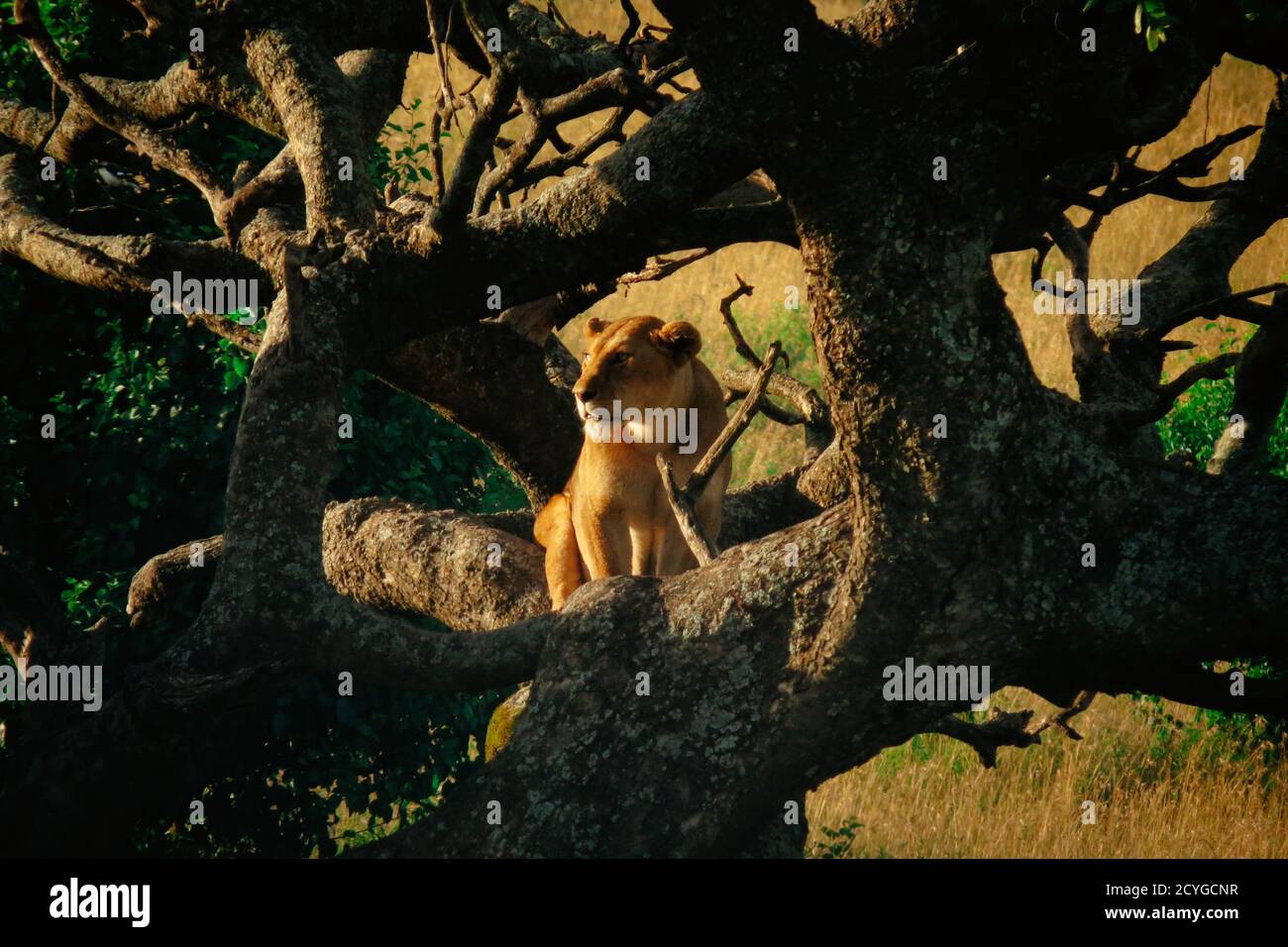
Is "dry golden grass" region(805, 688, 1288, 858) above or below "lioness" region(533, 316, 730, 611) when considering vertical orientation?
below

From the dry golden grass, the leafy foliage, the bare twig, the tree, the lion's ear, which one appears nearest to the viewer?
the tree

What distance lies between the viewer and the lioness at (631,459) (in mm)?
6457

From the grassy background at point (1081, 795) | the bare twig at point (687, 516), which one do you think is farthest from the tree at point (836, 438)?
the grassy background at point (1081, 795)

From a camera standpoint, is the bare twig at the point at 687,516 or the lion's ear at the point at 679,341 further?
the lion's ear at the point at 679,341

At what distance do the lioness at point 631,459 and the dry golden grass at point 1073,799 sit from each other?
115 inches

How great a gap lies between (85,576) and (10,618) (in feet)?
7.36

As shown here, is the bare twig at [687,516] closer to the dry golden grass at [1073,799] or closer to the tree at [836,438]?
the tree at [836,438]

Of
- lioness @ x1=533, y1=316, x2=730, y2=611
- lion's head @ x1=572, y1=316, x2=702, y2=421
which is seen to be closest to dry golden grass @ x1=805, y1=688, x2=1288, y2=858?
lioness @ x1=533, y1=316, x2=730, y2=611

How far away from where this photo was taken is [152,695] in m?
4.66

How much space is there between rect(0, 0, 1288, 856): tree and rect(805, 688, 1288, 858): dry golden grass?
3.06 m

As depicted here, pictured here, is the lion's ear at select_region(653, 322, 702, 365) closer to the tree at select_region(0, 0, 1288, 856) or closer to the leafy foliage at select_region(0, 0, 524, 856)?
the tree at select_region(0, 0, 1288, 856)

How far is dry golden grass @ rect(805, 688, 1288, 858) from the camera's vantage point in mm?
8766

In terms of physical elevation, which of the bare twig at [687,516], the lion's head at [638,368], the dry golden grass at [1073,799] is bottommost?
the dry golden grass at [1073,799]

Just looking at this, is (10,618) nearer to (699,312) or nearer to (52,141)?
(52,141)
